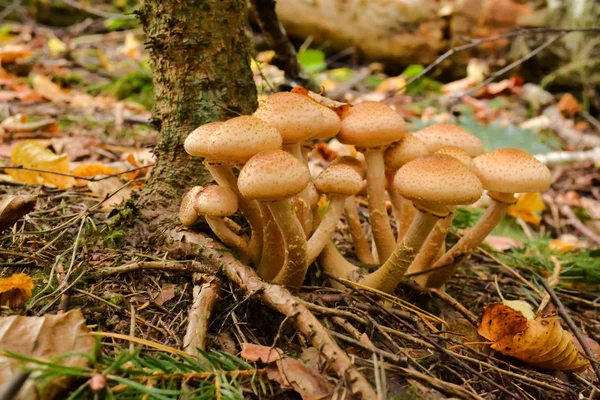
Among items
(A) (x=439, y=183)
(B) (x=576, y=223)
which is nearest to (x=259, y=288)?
(A) (x=439, y=183)

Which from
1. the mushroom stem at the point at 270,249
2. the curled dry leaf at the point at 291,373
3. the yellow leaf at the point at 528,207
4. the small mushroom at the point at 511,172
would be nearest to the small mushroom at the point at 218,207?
the mushroom stem at the point at 270,249

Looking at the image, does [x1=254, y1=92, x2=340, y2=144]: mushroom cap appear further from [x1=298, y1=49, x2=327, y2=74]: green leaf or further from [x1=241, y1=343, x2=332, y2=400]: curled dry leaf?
[x1=298, y1=49, x2=327, y2=74]: green leaf

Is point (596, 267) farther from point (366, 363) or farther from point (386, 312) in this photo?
point (366, 363)

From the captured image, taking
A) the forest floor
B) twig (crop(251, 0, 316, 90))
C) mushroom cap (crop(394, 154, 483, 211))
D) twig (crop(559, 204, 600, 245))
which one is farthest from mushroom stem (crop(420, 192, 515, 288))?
twig (crop(559, 204, 600, 245))

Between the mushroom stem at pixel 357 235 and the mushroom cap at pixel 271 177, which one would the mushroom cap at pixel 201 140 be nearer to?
the mushroom cap at pixel 271 177

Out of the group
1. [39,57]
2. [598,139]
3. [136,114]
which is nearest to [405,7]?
[598,139]
